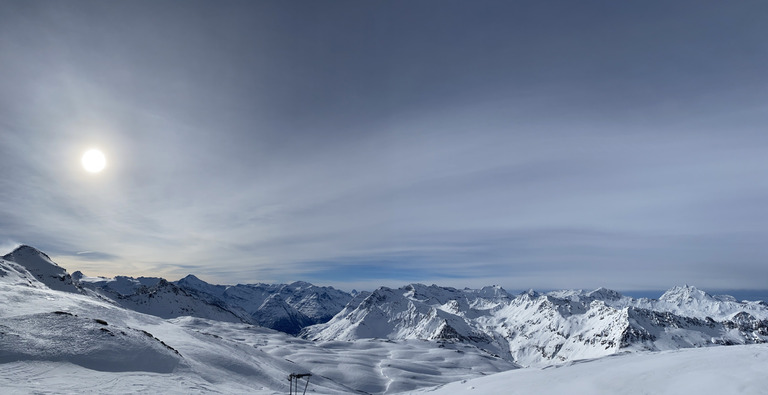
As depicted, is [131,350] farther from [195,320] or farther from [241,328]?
[195,320]

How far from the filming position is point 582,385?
16469mm

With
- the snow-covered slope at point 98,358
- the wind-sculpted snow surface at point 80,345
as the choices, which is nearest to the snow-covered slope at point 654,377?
the snow-covered slope at point 98,358

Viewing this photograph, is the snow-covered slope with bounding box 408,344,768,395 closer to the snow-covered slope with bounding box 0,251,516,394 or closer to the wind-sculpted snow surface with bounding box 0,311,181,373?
the snow-covered slope with bounding box 0,251,516,394

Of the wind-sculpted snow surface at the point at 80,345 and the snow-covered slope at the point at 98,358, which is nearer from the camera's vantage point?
the snow-covered slope at the point at 98,358

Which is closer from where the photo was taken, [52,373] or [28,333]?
[52,373]

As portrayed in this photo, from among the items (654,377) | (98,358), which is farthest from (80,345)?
(654,377)

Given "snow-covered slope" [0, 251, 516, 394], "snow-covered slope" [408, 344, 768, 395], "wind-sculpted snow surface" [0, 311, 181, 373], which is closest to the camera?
"snow-covered slope" [408, 344, 768, 395]

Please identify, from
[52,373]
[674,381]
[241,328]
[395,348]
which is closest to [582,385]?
[674,381]

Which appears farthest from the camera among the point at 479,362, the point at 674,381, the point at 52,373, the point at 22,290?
the point at 479,362

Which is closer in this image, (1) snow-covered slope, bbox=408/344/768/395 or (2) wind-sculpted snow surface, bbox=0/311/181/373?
(1) snow-covered slope, bbox=408/344/768/395

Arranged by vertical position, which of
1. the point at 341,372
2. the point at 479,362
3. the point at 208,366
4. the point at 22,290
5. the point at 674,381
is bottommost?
the point at 479,362

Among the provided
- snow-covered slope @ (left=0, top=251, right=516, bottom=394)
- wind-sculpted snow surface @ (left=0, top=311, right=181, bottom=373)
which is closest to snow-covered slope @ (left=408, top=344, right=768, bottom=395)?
snow-covered slope @ (left=0, top=251, right=516, bottom=394)

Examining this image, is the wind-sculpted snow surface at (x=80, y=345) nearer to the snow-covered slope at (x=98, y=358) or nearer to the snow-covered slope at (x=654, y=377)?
the snow-covered slope at (x=98, y=358)

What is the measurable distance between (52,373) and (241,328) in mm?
176960
